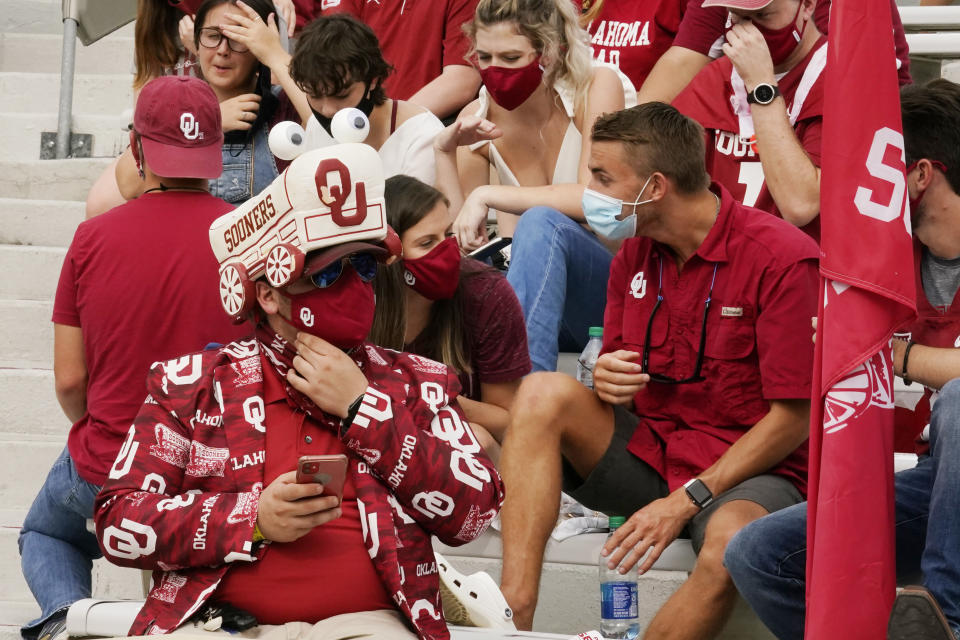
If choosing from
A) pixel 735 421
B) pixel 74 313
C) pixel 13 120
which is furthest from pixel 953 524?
pixel 13 120

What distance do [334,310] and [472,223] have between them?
2.17m

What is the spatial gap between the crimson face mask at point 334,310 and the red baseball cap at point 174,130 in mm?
1181

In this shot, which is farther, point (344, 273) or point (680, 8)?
point (680, 8)

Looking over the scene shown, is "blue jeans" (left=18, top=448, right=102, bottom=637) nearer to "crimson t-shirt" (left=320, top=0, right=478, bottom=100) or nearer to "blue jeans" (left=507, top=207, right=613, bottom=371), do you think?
"blue jeans" (left=507, top=207, right=613, bottom=371)

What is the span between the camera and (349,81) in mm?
4605

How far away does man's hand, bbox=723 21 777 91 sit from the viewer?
4328 mm

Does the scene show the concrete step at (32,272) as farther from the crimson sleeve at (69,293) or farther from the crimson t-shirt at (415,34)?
the crimson sleeve at (69,293)

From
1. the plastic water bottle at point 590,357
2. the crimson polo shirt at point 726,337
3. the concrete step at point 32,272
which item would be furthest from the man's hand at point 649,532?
the concrete step at point 32,272

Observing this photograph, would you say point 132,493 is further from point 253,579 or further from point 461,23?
point 461,23

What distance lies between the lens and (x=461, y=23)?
5.52 m

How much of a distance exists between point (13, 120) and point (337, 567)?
450 cm

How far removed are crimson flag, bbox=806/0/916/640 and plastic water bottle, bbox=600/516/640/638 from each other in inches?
40.3

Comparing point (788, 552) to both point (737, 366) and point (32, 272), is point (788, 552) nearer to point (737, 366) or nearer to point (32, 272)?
point (737, 366)

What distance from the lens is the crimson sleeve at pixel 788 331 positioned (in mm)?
3590
